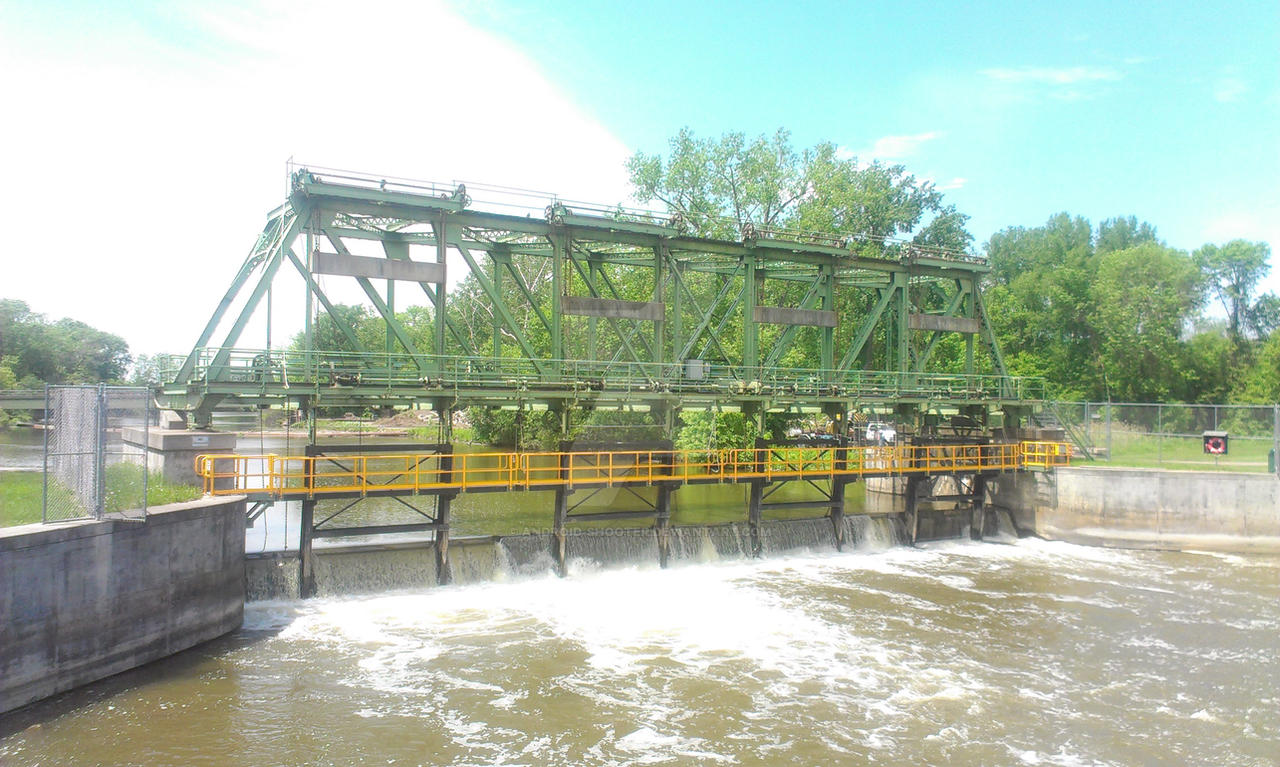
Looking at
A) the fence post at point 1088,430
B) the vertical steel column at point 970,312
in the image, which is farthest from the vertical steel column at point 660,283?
the fence post at point 1088,430

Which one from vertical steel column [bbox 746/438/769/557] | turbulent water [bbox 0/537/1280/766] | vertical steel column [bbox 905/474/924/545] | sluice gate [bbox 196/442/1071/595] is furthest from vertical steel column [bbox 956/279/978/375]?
vertical steel column [bbox 746/438/769/557]

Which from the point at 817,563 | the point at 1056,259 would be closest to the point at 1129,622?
the point at 817,563

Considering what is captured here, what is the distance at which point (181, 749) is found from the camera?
11.1 meters

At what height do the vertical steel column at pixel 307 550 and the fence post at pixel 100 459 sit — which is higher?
the fence post at pixel 100 459

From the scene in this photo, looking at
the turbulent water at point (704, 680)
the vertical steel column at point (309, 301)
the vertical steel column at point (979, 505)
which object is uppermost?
the vertical steel column at point (309, 301)

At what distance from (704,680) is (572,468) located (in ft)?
27.0

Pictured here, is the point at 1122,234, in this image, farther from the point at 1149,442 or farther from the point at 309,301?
the point at 309,301

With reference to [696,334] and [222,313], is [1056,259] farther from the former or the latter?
[222,313]

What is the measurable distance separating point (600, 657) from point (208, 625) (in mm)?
7867

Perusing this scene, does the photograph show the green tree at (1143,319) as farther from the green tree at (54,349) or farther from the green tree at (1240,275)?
the green tree at (54,349)

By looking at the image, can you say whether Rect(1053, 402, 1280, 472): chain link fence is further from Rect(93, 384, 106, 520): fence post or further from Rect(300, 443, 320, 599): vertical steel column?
Rect(93, 384, 106, 520): fence post

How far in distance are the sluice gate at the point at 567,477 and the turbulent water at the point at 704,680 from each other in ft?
5.86

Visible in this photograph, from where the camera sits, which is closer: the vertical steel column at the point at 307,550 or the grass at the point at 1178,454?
the vertical steel column at the point at 307,550

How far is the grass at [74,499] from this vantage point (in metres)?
13.3
